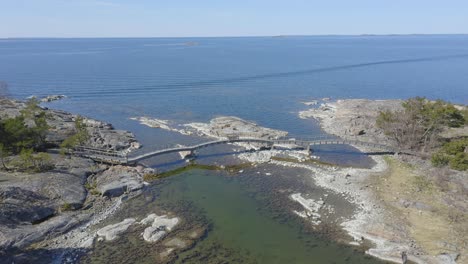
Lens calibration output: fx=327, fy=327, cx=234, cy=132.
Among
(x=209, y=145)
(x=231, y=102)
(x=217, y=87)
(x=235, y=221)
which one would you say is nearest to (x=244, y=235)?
(x=235, y=221)

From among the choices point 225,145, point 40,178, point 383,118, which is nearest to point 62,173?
point 40,178

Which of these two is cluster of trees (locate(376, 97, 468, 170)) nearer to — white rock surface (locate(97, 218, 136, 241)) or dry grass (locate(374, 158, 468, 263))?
dry grass (locate(374, 158, 468, 263))

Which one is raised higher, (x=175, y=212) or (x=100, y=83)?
(x=100, y=83)

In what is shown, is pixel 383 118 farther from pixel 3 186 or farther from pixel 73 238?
pixel 3 186

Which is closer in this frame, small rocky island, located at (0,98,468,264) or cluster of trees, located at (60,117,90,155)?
small rocky island, located at (0,98,468,264)

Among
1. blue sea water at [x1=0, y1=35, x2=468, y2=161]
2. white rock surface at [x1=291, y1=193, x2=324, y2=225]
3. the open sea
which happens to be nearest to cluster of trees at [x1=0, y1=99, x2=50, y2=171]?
the open sea

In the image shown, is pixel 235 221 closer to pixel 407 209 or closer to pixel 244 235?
pixel 244 235

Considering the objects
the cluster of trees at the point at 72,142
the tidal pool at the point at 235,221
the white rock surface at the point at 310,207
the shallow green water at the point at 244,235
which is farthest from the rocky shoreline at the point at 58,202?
the white rock surface at the point at 310,207

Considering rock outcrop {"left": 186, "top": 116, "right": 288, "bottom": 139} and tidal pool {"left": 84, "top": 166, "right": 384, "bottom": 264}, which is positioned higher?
rock outcrop {"left": 186, "top": 116, "right": 288, "bottom": 139}
